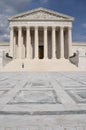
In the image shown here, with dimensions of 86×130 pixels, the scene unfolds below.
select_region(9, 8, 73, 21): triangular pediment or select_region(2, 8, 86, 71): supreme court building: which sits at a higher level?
select_region(9, 8, 73, 21): triangular pediment

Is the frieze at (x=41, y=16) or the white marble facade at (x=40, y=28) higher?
the frieze at (x=41, y=16)

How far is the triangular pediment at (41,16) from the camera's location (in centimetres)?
4342

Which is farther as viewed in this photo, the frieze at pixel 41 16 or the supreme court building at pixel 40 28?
the frieze at pixel 41 16

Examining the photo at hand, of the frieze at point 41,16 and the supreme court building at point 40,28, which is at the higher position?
the frieze at point 41,16

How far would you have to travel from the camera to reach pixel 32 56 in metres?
47.5

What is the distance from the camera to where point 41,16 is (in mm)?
43938

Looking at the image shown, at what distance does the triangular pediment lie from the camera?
43.4 metres

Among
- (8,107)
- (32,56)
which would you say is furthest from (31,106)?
(32,56)

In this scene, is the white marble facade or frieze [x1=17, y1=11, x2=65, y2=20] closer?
the white marble facade

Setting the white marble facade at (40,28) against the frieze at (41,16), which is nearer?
the white marble facade at (40,28)
